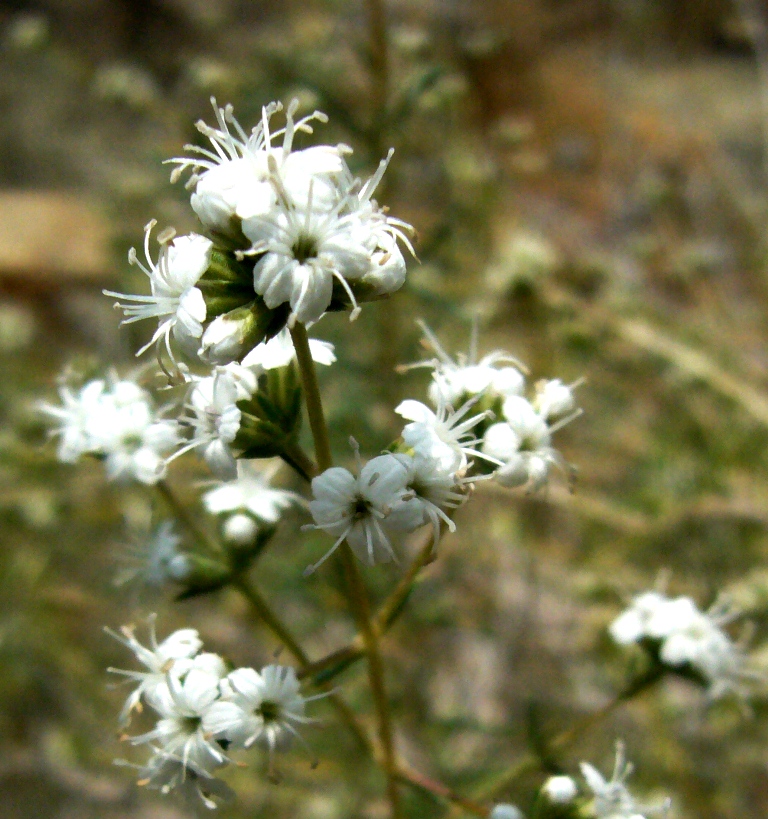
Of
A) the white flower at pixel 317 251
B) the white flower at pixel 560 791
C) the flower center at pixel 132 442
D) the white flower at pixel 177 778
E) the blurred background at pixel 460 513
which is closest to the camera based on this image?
the white flower at pixel 317 251

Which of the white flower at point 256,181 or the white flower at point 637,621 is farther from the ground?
the white flower at point 256,181

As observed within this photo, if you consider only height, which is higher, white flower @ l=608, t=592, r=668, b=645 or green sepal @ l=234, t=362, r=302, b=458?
green sepal @ l=234, t=362, r=302, b=458

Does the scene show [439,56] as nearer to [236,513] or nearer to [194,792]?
[236,513]

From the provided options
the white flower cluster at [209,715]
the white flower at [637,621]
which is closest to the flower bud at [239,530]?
the white flower cluster at [209,715]

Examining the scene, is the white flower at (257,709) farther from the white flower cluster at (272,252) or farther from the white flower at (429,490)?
the white flower cluster at (272,252)

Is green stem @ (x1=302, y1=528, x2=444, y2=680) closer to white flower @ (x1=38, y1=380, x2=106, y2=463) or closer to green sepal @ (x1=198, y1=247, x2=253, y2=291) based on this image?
green sepal @ (x1=198, y1=247, x2=253, y2=291)

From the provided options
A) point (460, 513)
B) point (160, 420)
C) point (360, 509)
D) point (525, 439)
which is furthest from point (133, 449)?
point (460, 513)

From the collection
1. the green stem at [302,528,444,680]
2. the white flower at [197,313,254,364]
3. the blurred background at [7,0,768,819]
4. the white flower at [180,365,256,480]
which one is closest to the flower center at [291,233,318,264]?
the white flower at [197,313,254,364]
